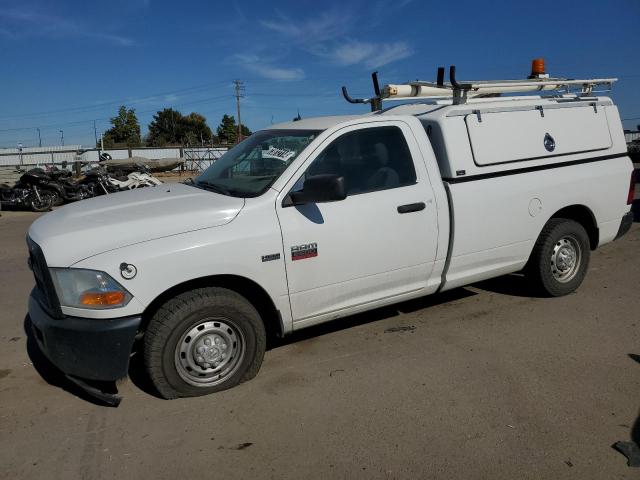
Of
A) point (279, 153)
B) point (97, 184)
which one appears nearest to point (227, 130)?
point (97, 184)

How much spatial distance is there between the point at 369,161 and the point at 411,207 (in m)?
0.49

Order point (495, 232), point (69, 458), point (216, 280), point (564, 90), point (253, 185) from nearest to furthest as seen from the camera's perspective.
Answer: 1. point (69, 458)
2. point (216, 280)
3. point (253, 185)
4. point (495, 232)
5. point (564, 90)

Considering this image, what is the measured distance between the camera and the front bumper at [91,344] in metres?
3.03

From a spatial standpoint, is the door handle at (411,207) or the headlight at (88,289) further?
the door handle at (411,207)

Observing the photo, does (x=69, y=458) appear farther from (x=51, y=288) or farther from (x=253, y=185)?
(x=253, y=185)

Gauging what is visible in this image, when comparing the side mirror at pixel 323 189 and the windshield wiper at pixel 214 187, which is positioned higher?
the windshield wiper at pixel 214 187

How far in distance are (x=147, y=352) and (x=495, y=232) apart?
3.06 meters

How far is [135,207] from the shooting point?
355 cm

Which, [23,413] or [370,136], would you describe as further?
[370,136]

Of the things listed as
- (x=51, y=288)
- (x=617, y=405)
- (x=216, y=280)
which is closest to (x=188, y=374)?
(x=216, y=280)

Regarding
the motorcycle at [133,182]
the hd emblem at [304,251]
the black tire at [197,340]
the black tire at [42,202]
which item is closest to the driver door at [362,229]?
the hd emblem at [304,251]

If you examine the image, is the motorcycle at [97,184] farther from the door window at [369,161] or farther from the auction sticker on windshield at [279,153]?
the door window at [369,161]

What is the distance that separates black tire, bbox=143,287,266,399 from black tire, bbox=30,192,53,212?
1427 centimetres

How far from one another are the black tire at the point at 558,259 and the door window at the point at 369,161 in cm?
175
